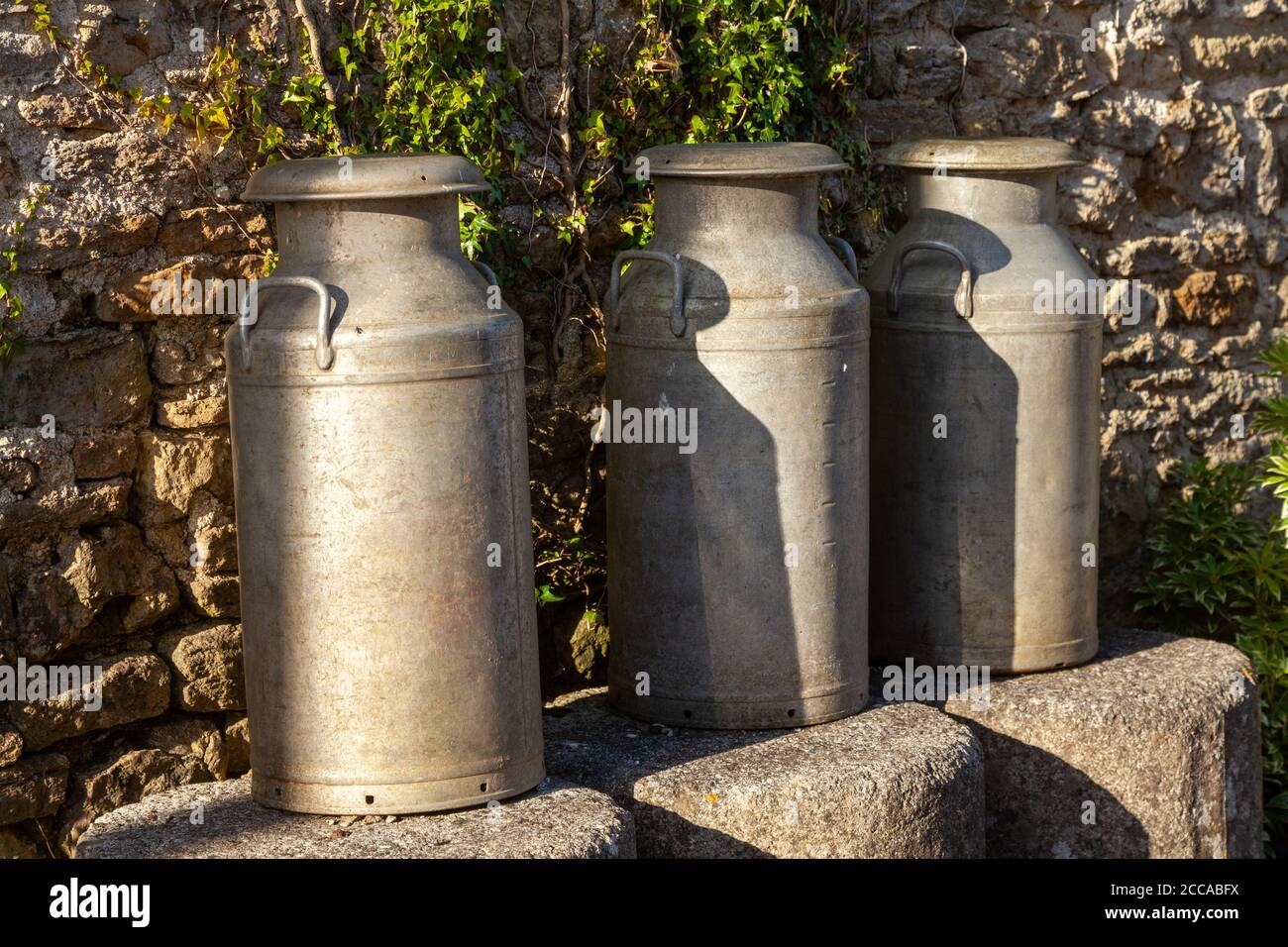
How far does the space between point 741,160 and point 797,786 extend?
1323 mm

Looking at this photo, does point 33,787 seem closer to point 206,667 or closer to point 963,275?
point 206,667

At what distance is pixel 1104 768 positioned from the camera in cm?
378

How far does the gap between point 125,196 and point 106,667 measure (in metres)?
0.98

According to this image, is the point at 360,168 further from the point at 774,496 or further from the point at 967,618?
the point at 967,618

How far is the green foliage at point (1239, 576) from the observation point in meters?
4.70

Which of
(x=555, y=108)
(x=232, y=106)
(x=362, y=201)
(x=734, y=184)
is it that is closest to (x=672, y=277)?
(x=734, y=184)

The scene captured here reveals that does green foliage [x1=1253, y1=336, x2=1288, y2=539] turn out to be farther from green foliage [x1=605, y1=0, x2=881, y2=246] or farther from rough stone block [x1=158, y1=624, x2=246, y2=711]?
rough stone block [x1=158, y1=624, x2=246, y2=711]

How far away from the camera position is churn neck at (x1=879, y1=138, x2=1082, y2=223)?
390cm

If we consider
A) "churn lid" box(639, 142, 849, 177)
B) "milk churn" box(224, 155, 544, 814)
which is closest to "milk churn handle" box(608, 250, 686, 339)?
"churn lid" box(639, 142, 849, 177)

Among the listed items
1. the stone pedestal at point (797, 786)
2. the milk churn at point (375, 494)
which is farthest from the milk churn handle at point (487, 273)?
the stone pedestal at point (797, 786)

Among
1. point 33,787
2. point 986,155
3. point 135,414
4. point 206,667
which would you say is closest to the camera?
point 33,787

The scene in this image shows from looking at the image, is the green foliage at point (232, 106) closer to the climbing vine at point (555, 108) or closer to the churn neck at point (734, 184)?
the climbing vine at point (555, 108)

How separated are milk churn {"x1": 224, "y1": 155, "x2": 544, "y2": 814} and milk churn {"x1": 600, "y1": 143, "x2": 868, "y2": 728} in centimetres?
49

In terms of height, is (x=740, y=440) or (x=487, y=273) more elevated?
(x=487, y=273)
